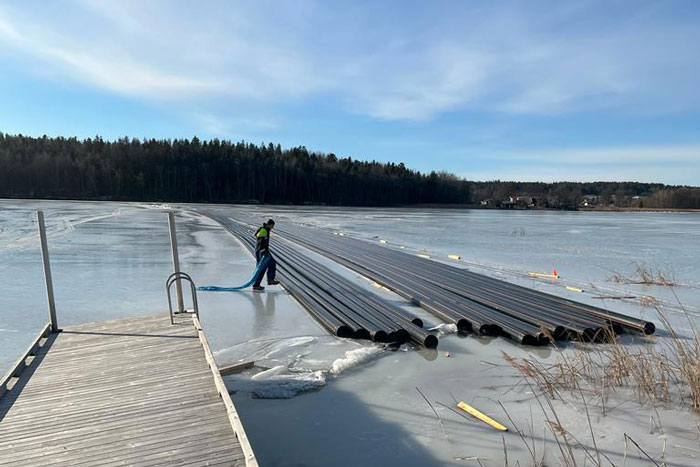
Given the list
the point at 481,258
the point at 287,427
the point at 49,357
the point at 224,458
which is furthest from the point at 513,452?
the point at 481,258

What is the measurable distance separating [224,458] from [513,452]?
246cm

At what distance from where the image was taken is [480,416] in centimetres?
465

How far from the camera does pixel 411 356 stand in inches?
254

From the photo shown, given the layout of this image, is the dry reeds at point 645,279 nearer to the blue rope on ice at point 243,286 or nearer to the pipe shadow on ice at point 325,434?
the blue rope on ice at point 243,286

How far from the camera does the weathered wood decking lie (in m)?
3.07

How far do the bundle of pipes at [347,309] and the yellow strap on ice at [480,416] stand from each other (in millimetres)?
1856

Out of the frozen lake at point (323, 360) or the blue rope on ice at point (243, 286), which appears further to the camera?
the blue rope on ice at point (243, 286)

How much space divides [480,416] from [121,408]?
10.7ft

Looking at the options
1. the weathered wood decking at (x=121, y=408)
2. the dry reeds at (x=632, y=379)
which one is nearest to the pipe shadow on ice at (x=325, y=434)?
the weathered wood decking at (x=121, y=408)

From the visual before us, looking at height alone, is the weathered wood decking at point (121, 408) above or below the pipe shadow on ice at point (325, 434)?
above

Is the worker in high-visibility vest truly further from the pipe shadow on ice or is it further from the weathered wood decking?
the pipe shadow on ice

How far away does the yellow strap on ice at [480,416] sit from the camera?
4453mm

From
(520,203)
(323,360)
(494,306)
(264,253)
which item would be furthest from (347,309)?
(520,203)

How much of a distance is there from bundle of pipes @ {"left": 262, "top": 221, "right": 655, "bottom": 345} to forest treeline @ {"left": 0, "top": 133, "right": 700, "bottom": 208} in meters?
89.7
